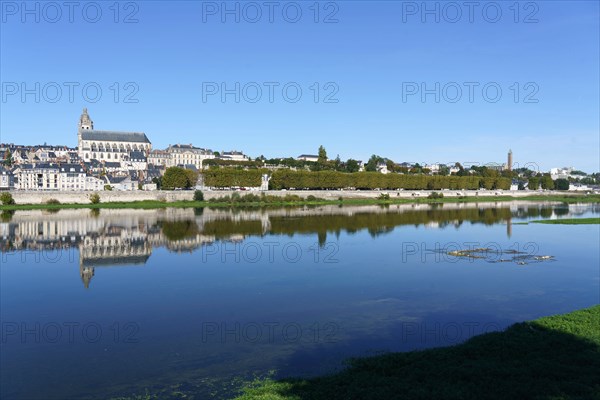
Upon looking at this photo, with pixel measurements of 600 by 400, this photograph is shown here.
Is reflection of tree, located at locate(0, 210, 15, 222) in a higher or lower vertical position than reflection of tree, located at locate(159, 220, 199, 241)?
higher

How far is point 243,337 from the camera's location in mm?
11289

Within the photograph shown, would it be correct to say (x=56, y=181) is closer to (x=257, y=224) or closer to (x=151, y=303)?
(x=257, y=224)

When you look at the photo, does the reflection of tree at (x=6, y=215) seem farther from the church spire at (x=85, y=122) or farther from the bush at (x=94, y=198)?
the church spire at (x=85, y=122)

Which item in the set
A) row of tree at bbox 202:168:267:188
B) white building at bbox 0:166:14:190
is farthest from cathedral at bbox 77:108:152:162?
row of tree at bbox 202:168:267:188

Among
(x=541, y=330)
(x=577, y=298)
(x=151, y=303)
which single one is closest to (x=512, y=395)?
(x=541, y=330)

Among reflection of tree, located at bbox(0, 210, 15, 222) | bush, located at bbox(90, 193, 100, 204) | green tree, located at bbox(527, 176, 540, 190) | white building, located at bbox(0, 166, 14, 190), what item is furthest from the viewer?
green tree, located at bbox(527, 176, 540, 190)

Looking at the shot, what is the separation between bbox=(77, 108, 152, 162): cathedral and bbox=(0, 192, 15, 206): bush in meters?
58.2

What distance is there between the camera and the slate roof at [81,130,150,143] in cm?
11894

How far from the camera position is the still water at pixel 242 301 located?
31.2ft

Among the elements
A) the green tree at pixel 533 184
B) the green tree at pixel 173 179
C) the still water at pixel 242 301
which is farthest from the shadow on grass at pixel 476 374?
the green tree at pixel 533 184

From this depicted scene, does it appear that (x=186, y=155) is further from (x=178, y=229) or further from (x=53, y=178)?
(x=178, y=229)

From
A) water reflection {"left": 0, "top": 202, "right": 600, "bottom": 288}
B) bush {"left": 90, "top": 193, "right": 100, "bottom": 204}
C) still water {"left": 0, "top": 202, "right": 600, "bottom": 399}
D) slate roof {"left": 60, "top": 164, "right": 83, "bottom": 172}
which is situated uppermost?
slate roof {"left": 60, "top": 164, "right": 83, "bottom": 172}

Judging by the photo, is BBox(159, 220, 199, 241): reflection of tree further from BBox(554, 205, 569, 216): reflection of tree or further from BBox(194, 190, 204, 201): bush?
BBox(554, 205, 569, 216): reflection of tree

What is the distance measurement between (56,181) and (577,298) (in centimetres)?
7656
